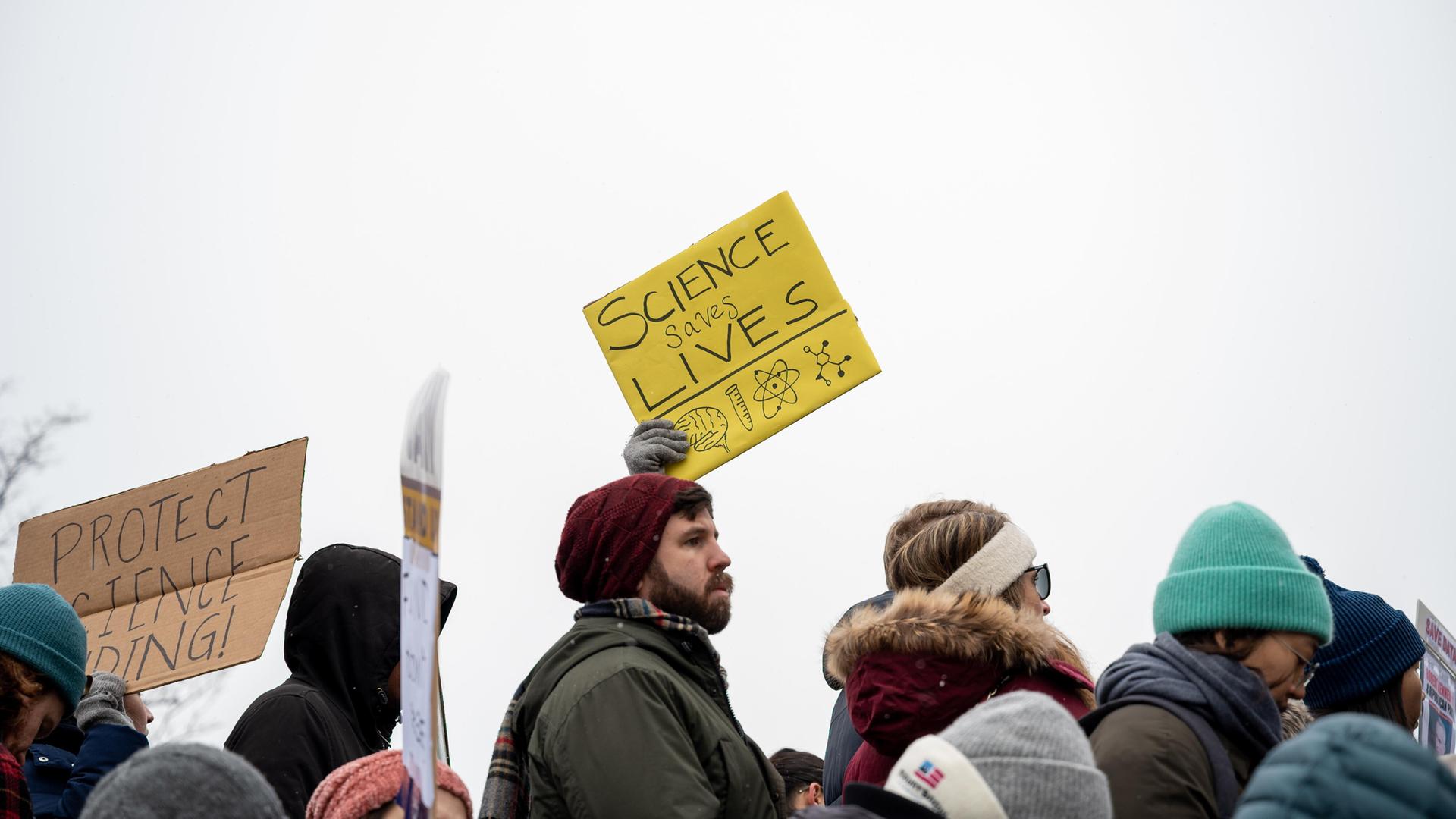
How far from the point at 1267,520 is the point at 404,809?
73.4 inches

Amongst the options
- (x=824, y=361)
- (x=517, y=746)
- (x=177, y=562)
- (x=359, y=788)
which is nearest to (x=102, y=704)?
(x=177, y=562)

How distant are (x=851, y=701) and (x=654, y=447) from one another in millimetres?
1264

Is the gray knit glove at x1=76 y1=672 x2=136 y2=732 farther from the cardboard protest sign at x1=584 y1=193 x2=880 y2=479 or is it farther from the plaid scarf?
the cardboard protest sign at x1=584 y1=193 x2=880 y2=479

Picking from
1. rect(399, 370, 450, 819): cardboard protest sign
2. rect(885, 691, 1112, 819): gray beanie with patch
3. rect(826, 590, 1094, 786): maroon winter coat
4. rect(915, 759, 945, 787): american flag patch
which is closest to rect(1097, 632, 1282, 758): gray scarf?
rect(826, 590, 1094, 786): maroon winter coat

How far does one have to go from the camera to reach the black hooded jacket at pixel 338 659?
147 inches

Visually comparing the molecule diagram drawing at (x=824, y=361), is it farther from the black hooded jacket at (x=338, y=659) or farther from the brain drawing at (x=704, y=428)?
the black hooded jacket at (x=338, y=659)

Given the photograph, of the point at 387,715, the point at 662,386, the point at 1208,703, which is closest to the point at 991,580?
the point at 1208,703

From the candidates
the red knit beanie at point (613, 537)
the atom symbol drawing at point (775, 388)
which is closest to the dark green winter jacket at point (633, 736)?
the red knit beanie at point (613, 537)

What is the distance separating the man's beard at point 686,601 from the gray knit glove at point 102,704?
1.83 meters

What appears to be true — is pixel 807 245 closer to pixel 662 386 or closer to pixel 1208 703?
pixel 662 386

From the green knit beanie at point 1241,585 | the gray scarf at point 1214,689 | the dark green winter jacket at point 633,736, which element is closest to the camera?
the gray scarf at point 1214,689

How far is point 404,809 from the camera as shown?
210 centimetres

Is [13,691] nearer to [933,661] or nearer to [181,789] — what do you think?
[181,789]

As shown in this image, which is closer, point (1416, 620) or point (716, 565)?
point (716, 565)
